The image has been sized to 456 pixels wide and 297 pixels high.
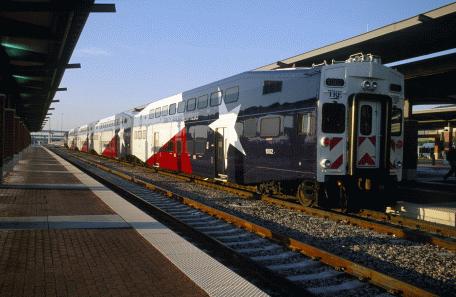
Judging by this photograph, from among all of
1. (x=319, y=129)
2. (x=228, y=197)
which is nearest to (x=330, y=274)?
(x=319, y=129)

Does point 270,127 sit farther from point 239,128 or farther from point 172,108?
point 172,108

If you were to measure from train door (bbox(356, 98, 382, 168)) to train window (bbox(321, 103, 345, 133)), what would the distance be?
52 cm

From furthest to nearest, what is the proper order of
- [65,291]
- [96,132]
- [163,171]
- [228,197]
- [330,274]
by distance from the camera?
[96,132], [163,171], [228,197], [330,274], [65,291]

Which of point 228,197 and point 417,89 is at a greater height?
point 417,89

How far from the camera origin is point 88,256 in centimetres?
654

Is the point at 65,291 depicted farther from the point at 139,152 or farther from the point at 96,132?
the point at 96,132

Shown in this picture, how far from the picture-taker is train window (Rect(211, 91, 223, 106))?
16.5 meters

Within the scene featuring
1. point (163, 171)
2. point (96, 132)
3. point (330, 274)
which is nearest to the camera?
point (330, 274)

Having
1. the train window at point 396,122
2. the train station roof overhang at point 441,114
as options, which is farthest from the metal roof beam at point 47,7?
the train station roof overhang at point 441,114

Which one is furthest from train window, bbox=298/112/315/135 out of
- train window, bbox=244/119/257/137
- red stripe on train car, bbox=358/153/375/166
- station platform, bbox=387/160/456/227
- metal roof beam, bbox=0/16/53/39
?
metal roof beam, bbox=0/16/53/39

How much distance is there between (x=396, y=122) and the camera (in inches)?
481

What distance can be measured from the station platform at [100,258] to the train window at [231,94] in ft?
20.3

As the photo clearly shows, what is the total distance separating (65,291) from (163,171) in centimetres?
2140

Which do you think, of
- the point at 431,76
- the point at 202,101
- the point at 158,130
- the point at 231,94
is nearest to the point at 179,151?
the point at 202,101
